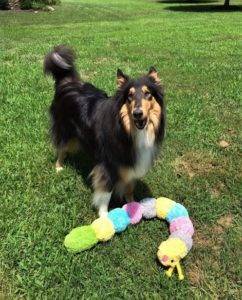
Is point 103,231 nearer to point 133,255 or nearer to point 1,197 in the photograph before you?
point 133,255

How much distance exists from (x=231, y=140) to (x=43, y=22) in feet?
44.5

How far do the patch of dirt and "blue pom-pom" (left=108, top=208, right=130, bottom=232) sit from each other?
1.28m

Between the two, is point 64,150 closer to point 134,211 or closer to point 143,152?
point 134,211

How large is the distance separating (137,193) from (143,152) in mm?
963

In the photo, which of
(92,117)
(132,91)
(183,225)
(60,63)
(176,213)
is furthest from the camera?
(60,63)

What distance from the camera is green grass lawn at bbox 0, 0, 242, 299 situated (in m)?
3.82

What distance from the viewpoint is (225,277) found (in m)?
3.87

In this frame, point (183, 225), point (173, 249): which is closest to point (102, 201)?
point (183, 225)

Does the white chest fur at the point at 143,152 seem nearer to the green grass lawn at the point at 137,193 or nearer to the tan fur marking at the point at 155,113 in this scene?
the tan fur marking at the point at 155,113

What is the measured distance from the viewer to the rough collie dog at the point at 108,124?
3859 millimetres

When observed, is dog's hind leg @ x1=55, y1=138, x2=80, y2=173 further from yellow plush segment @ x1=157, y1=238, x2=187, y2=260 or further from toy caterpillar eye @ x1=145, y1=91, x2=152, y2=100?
yellow plush segment @ x1=157, y1=238, x2=187, y2=260

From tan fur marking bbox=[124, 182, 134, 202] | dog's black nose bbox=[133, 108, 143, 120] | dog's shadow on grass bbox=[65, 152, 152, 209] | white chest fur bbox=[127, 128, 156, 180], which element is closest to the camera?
dog's black nose bbox=[133, 108, 143, 120]

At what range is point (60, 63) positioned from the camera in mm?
5242

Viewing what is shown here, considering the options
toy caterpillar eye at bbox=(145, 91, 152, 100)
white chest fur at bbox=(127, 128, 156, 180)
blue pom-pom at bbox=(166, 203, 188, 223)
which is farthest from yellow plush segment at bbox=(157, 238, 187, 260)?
toy caterpillar eye at bbox=(145, 91, 152, 100)
